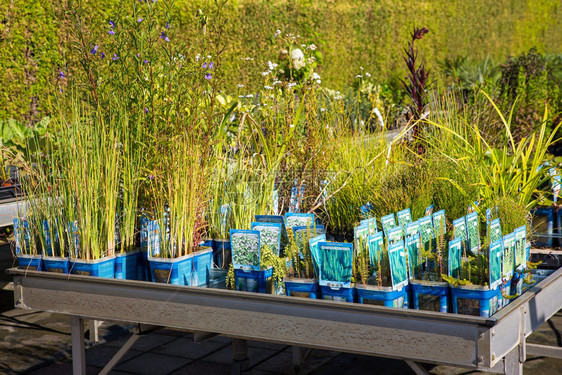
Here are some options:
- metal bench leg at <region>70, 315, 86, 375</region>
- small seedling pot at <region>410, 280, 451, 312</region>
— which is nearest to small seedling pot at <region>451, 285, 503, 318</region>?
small seedling pot at <region>410, 280, 451, 312</region>

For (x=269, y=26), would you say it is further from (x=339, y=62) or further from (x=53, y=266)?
(x=53, y=266)

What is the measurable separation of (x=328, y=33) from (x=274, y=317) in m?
8.30

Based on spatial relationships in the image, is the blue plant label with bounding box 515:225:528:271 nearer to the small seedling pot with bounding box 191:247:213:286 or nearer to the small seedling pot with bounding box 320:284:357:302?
the small seedling pot with bounding box 320:284:357:302

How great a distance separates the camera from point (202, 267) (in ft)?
8.23

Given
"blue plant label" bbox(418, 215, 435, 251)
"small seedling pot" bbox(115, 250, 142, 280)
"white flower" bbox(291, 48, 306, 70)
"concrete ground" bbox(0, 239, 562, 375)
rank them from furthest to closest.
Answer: "white flower" bbox(291, 48, 306, 70) < "concrete ground" bbox(0, 239, 562, 375) < "small seedling pot" bbox(115, 250, 142, 280) < "blue plant label" bbox(418, 215, 435, 251)

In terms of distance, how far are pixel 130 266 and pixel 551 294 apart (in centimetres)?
151

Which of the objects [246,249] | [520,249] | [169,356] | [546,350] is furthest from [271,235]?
[169,356]

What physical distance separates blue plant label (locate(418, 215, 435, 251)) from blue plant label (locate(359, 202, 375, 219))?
502 mm

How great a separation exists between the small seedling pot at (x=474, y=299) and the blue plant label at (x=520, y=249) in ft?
0.75

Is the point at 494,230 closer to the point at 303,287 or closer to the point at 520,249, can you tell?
the point at 520,249

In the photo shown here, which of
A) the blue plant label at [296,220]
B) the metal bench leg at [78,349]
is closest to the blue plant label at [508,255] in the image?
the blue plant label at [296,220]

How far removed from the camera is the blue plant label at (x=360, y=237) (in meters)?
2.29

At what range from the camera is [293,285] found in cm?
217

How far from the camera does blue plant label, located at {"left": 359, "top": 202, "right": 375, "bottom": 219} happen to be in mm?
2941
